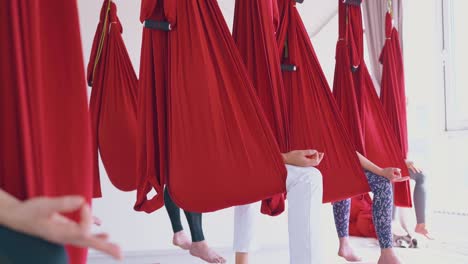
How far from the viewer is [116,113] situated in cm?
229

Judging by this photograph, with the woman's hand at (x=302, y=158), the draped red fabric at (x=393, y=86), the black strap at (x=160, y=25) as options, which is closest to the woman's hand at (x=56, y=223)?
the woman's hand at (x=302, y=158)

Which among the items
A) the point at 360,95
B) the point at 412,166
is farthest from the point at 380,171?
the point at 412,166

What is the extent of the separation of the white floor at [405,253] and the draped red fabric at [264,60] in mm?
1309

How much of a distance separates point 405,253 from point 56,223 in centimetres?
294

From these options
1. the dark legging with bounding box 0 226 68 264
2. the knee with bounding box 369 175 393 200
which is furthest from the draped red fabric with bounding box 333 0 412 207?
the dark legging with bounding box 0 226 68 264

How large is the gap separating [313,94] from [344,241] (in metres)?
0.98

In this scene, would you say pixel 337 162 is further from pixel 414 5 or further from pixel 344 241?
pixel 414 5

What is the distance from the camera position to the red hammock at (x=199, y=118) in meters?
1.46

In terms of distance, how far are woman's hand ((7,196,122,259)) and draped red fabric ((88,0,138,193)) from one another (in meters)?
1.81

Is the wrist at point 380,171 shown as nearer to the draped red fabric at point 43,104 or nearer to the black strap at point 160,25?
the black strap at point 160,25

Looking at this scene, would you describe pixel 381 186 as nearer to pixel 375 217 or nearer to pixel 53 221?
pixel 375 217

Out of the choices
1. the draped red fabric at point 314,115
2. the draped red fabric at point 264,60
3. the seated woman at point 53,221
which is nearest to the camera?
the seated woman at point 53,221

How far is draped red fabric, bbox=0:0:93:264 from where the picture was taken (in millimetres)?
645

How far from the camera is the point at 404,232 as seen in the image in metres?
3.51
